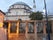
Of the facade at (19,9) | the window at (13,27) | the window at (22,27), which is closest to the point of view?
the window at (13,27)

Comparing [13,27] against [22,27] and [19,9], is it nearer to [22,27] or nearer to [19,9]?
[22,27]

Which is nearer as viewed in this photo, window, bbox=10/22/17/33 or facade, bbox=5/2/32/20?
window, bbox=10/22/17/33

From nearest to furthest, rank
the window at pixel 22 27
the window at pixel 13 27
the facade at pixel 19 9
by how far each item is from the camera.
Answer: the window at pixel 13 27 < the window at pixel 22 27 < the facade at pixel 19 9

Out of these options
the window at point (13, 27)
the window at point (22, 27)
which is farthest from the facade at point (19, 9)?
the window at point (13, 27)

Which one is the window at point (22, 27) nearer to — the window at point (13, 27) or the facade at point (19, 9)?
the window at point (13, 27)

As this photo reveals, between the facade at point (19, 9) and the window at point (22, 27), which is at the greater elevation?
the facade at point (19, 9)

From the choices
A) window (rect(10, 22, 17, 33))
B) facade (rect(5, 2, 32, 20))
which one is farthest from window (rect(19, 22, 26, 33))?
facade (rect(5, 2, 32, 20))

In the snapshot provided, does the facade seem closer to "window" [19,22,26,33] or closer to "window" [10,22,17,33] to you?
"window" [19,22,26,33]

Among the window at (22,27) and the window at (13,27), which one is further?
the window at (22,27)

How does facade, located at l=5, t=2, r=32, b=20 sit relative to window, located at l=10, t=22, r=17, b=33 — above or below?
above

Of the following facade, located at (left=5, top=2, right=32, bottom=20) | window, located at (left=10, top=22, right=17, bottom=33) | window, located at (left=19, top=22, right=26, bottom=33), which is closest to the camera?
window, located at (left=10, top=22, right=17, bottom=33)

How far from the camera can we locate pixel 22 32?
28094 mm

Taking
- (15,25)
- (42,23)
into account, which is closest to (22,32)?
(15,25)

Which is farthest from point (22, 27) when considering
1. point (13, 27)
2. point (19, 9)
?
point (19, 9)
